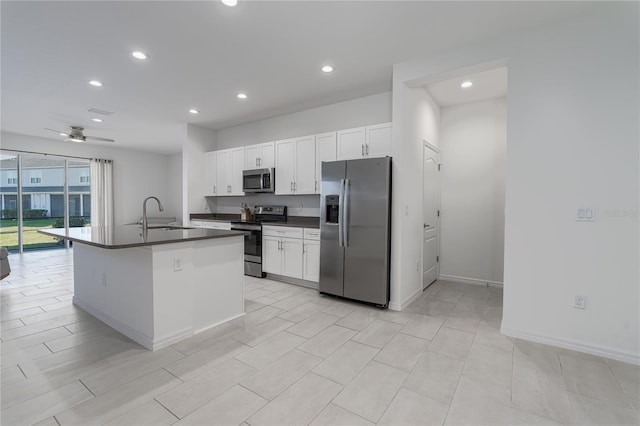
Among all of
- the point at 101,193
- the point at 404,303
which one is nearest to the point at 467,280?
the point at 404,303

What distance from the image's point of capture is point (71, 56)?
3.10 meters

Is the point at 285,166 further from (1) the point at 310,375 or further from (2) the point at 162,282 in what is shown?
(1) the point at 310,375

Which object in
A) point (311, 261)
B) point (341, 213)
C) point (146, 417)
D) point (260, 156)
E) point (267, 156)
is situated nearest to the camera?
point (146, 417)

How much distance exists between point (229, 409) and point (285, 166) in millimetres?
3713

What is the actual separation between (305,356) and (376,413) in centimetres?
79

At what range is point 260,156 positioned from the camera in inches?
208

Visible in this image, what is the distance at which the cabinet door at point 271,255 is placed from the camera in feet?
15.3

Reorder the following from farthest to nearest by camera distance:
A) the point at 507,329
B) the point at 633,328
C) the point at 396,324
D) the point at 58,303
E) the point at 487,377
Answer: the point at 58,303 < the point at 396,324 < the point at 507,329 < the point at 633,328 < the point at 487,377

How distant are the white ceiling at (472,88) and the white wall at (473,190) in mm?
186

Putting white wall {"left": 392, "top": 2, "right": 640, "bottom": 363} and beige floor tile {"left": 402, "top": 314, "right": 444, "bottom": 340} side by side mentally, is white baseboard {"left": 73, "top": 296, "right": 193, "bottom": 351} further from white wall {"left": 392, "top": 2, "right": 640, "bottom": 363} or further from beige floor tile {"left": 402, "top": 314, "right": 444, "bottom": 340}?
white wall {"left": 392, "top": 2, "right": 640, "bottom": 363}

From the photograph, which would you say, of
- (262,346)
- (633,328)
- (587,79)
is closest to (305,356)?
(262,346)

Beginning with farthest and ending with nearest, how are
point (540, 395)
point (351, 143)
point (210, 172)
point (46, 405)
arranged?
point (210, 172)
point (351, 143)
point (540, 395)
point (46, 405)

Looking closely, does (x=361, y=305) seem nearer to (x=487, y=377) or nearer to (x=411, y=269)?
(x=411, y=269)

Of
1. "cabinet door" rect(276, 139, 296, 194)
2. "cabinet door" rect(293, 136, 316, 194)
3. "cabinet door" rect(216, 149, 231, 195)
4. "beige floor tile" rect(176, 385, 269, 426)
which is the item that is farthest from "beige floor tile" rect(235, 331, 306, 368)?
"cabinet door" rect(216, 149, 231, 195)
